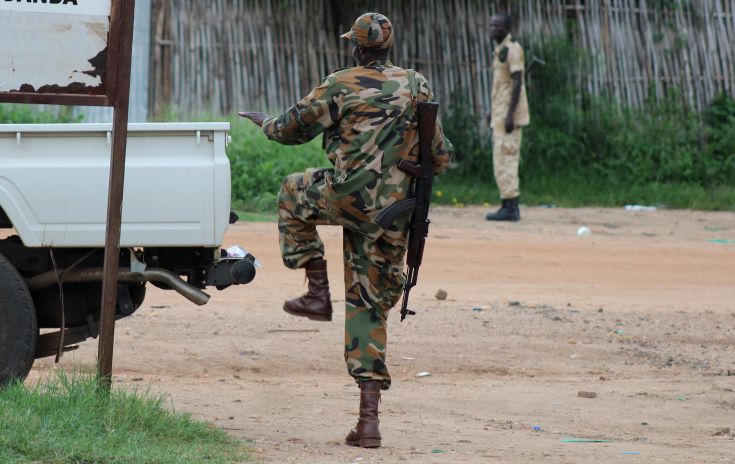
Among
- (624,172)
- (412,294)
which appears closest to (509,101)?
(624,172)

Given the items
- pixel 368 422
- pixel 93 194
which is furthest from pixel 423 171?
pixel 93 194

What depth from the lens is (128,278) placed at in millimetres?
5645

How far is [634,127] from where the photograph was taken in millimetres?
17547

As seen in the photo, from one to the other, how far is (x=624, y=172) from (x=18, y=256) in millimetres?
12529

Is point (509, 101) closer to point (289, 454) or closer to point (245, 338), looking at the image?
point (245, 338)

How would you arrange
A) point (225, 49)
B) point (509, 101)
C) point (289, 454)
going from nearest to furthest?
point (289, 454) → point (509, 101) → point (225, 49)

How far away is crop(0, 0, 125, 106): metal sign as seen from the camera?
5395 mm

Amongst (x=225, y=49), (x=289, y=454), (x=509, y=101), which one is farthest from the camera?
(x=225, y=49)

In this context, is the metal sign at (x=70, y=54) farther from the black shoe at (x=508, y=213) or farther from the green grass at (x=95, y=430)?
the black shoe at (x=508, y=213)

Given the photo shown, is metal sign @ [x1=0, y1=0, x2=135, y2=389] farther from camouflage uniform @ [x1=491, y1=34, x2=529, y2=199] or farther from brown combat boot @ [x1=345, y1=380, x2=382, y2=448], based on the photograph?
camouflage uniform @ [x1=491, y1=34, x2=529, y2=199]

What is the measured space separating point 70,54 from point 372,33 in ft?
4.21

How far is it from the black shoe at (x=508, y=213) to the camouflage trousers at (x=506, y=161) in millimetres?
60

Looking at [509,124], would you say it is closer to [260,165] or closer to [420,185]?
[260,165]

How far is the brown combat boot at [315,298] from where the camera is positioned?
5.65 metres
